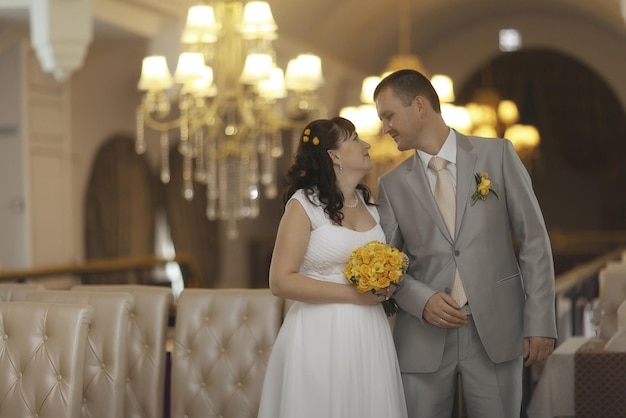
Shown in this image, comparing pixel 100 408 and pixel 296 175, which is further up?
pixel 296 175

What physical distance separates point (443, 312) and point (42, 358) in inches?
59.8

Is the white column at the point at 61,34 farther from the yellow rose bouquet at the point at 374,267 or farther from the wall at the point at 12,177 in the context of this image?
the yellow rose bouquet at the point at 374,267

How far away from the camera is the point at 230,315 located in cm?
439

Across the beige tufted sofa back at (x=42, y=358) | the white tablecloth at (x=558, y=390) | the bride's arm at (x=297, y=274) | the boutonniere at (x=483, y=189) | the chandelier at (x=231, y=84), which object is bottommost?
the white tablecloth at (x=558, y=390)

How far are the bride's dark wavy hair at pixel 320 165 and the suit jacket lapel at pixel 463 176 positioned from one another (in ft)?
1.29

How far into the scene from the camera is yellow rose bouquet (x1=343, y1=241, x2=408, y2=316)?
3338mm

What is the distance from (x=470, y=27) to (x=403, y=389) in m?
13.9

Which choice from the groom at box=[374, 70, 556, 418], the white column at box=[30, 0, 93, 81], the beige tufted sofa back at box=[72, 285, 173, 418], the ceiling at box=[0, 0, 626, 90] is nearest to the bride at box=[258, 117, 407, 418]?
the groom at box=[374, 70, 556, 418]

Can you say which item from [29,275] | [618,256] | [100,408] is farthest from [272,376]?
[618,256]

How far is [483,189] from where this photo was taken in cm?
350

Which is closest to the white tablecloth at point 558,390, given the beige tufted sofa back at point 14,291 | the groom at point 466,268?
the groom at point 466,268

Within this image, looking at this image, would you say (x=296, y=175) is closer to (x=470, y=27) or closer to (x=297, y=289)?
(x=297, y=289)

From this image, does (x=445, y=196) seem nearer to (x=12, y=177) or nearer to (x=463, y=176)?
(x=463, y=176)

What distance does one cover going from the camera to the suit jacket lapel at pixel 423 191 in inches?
140
